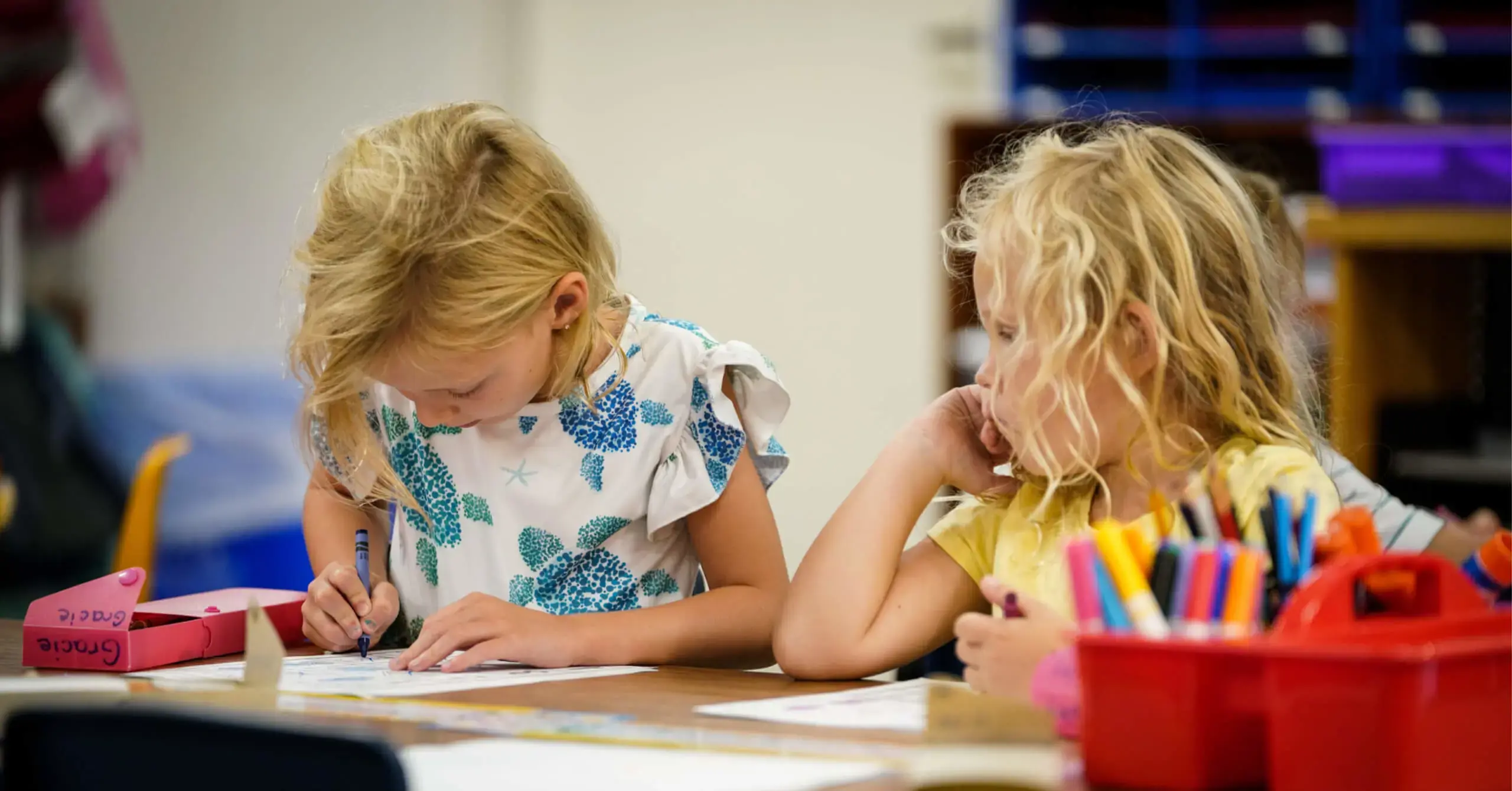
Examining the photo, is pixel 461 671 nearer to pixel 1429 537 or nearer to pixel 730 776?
pixel 730 776

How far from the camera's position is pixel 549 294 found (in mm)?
1253

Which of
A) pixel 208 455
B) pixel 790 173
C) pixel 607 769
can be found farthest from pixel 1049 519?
pixel 208 455

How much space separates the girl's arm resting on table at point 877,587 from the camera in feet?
3.62

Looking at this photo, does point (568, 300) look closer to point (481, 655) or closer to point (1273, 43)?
point (481, 655)

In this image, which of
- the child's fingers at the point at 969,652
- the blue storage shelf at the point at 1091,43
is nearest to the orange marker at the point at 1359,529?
the child's fingers at the point at 969,652

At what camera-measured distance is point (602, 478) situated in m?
Answer: 1.31

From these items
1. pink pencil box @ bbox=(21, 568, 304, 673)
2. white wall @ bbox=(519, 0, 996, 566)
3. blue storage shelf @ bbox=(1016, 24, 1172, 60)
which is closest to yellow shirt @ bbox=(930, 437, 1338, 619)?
pink pencil box @ bbox=(21, 568, 304, 673)

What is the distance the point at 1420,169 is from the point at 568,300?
169 centimetres

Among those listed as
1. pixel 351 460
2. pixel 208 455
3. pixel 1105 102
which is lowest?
pixel 208 455

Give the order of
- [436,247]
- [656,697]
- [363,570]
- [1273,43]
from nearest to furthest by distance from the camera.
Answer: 1. [656,697]
2. [436,247]
3. [363,570]
4. [1273,43]

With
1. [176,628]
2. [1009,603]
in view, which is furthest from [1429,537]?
[176,628]

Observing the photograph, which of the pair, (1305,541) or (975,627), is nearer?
(1305,541)

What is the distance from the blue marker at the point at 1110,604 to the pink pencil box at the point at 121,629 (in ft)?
2.33

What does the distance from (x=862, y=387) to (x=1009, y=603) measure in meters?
2.77
